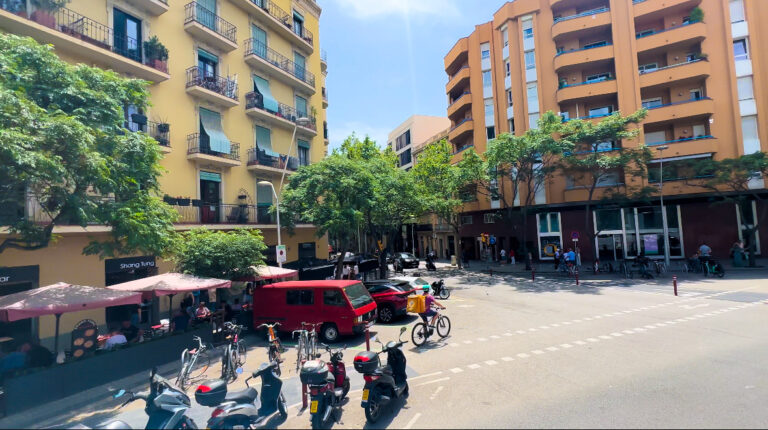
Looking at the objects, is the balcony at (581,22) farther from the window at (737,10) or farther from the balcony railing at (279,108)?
the balcony railing at (279,108)

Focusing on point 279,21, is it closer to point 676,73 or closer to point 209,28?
point 209,28

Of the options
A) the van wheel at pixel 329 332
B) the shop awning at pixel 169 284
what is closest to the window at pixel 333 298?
the van wheel at pixel 329 332

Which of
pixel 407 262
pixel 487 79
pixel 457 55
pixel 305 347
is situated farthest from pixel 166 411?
pixel 457 55

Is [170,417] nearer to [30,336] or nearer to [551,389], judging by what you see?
[551,389]

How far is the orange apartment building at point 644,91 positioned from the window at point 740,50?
3.3 inches

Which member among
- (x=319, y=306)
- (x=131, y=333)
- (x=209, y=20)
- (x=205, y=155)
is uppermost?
(x=209, y=20)

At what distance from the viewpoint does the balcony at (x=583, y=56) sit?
3028 cm

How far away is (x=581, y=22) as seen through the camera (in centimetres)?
3097

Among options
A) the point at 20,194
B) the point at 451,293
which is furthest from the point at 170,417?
the point at 451,293

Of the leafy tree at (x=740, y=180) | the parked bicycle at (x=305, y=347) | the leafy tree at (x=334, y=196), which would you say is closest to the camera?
the parked bicycle at (x=305, y=347)

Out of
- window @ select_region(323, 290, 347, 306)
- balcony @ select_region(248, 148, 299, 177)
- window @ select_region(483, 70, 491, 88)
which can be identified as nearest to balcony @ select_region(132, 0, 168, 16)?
balcony @ select_region(248, 148, 299, 177)

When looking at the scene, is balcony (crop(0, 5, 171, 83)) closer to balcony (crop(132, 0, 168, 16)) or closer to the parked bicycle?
balcony (crop(132, 0, 168, 16))

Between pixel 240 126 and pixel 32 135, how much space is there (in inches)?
565

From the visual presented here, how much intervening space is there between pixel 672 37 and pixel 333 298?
3328 centimetres
